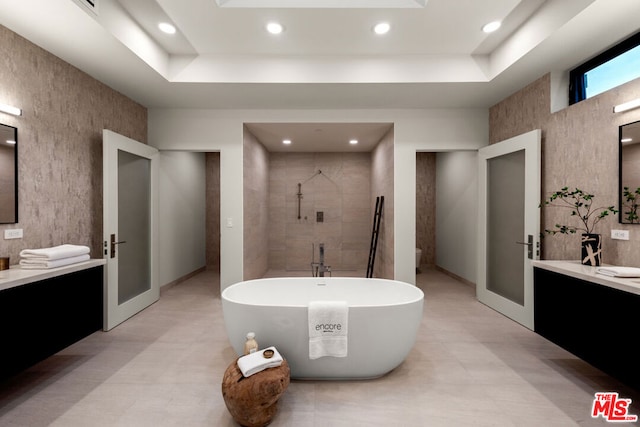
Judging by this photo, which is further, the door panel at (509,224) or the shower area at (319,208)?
the shower area at (319,208)

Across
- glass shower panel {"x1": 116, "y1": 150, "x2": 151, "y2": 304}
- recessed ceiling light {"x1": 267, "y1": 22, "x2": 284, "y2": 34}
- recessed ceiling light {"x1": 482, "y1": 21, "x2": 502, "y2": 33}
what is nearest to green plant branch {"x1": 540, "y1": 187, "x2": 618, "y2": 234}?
recessed ceiling light {"x1": 482, "y1": 21, "x2": 502, "y2": 33}

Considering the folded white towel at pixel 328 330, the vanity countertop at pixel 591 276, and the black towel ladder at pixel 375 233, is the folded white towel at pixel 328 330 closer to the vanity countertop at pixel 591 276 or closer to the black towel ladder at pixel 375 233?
the vanity countertop at pixel 591 276

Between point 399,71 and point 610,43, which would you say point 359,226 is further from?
point 610,43

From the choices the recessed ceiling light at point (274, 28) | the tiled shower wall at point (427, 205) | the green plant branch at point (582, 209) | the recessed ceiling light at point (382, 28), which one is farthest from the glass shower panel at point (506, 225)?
the recessed ceiling light at point (274, 28)

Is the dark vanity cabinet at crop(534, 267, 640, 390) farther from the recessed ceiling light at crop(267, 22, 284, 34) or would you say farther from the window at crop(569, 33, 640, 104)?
the recessed ceiling light at crop(267, 22, 284, 34)

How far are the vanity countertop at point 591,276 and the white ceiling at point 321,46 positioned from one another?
1.78m

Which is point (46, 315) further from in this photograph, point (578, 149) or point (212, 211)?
point (578, 149)

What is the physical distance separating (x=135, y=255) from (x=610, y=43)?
5.02 meters

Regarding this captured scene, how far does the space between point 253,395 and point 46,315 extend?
1.53 metres

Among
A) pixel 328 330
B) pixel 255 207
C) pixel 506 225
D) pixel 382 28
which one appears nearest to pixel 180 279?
pixel 255 207

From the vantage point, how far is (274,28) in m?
2.66

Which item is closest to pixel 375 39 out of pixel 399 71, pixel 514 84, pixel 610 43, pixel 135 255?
pixel 399 71

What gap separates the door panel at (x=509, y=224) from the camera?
3.03 metres

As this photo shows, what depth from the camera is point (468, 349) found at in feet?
8.54
